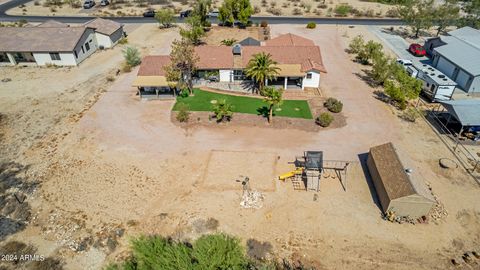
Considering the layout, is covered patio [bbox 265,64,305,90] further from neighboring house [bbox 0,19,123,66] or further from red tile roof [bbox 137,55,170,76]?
neighboring house [bbox 0,19,123,66]

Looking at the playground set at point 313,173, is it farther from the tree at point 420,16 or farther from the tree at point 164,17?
the tree at point 164,17

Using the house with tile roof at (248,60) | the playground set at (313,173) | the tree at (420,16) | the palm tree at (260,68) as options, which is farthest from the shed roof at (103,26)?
the tree at (420,16)

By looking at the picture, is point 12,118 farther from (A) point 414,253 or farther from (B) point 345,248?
(A) point 414,253

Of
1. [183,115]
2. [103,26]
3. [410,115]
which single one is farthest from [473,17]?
[103,26]

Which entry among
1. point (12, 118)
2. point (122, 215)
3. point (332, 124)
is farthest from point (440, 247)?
point (12, 118)

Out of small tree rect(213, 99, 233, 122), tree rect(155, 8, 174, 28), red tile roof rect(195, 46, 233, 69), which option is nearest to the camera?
small tree rect(213, 99, 233, 122)

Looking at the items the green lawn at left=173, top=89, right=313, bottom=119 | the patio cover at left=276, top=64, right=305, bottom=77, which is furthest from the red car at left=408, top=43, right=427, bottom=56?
the green lawn at left=173, top=89, right=313, bottom=119

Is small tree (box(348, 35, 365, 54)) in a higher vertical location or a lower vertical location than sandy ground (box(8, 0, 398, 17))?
lower
